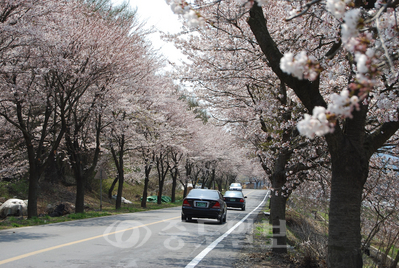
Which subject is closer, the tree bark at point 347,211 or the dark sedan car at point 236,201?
the tree bark at point 347,211

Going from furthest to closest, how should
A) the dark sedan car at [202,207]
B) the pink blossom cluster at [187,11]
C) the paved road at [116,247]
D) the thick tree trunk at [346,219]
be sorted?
the dark sedan car at [202,207]
the paved road at [116,247]
the thick tree trunk at [346,219]
the pink blossom cluster at [187,11]

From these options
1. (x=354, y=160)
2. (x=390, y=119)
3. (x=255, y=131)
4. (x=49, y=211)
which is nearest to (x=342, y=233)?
(x=354, y=160)

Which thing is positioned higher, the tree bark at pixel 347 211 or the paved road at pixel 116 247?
the tree bark at pixel 347 211

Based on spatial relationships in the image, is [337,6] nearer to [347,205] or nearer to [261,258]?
[347,205]

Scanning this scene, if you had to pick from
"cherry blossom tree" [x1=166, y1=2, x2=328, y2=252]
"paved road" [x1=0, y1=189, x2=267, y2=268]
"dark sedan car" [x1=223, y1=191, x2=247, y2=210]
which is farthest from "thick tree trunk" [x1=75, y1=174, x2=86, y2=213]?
"dark sedan car" [x1=223, y1=191, x2=247, y2=210]

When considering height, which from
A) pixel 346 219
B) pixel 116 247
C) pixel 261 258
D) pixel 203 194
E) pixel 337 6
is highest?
pixel 337 6

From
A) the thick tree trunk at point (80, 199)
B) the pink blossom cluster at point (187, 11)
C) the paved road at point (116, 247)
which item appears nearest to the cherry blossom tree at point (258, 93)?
the paved road at point (116, 247)

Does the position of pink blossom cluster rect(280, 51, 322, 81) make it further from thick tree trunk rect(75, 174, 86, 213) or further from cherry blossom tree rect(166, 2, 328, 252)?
thick tree trunk rect(75, 174, 86, 213)

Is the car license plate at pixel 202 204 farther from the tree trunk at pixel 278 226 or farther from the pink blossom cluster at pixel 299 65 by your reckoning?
the pink blossom cluster at pixel 299 65

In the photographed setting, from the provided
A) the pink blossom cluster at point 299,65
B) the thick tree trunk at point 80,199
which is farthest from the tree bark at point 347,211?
the thick tree trunk at point 80,199

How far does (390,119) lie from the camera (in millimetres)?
5410

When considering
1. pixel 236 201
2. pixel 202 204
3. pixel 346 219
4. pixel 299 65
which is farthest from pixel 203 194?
pixel 299 65

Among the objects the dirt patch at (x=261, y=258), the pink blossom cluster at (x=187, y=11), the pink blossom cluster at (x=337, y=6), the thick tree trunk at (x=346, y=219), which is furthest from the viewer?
the dirt patch at (x=261, y=258)

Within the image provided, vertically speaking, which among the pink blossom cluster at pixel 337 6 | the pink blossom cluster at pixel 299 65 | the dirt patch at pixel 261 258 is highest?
the pink blossom cluster at pixel 337 6
